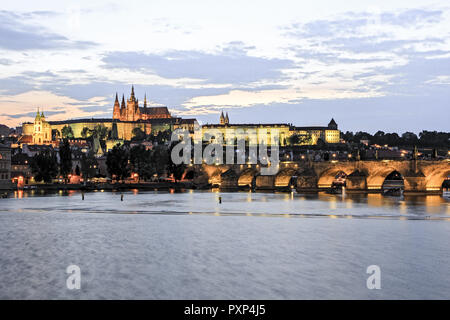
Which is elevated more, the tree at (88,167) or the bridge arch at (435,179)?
the tree at (88,167)

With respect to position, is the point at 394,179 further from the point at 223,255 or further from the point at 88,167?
the point at 223,255

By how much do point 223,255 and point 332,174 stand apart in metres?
63.0

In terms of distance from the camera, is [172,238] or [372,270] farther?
[172,238]

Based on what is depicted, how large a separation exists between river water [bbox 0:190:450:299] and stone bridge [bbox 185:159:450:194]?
82.1 ft

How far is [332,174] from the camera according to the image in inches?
3452

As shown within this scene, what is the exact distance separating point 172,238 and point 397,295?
52.6 feet

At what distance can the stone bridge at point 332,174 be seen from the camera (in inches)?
2825

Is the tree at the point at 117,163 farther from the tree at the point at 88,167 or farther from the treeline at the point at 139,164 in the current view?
the tree at the point at 88,167

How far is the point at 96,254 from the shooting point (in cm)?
2697

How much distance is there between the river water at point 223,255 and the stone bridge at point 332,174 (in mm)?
25011

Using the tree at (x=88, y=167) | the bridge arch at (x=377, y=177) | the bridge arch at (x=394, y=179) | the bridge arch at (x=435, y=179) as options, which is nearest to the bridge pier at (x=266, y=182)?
the bridge arch at (x=377, y=177)

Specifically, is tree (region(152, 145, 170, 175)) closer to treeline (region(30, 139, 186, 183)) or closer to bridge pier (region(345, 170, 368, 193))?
treeline (region(30, 139, 186, 183))

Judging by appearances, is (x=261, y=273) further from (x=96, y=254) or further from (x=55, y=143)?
(x=55, y=143)
